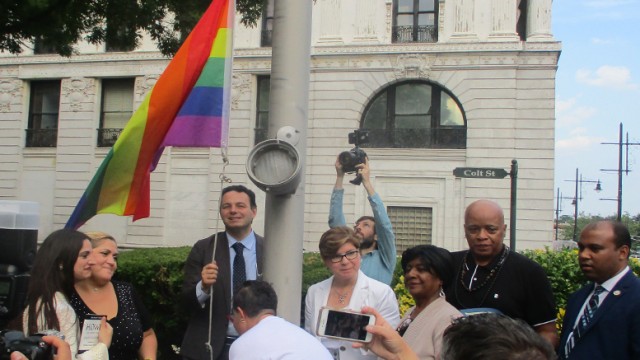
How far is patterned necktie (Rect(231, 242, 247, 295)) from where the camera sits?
4965 millimetres

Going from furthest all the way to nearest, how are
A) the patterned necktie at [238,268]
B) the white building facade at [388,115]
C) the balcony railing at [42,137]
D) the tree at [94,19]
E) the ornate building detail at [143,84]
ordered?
the balcony railing at [42,137] → the ornate building detail at [143,84] → the white building facade at [388,115] → the tree at [94,19] → the patterned necktie at [238,268]

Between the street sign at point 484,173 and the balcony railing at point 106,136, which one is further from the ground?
the balcony railing at point 106,136

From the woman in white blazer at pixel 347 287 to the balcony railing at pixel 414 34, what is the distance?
23.8m

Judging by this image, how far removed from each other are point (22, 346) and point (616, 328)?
3.07 meters

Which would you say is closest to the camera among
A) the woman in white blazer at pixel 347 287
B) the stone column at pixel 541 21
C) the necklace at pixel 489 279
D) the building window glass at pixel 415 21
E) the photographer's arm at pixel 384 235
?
the necklace at pixel 489 279

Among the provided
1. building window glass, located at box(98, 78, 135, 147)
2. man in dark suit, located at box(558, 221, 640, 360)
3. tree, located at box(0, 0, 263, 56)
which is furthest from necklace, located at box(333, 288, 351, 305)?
building window glass, located at box(98, 78, 135, 147)

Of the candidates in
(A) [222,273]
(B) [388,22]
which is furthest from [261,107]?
(A) [222,273]

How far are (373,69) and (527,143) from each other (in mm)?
6770

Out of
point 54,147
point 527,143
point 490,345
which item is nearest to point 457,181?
point 527,143

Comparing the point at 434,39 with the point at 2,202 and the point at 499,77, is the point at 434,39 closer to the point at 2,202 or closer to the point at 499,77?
the point at 499,77

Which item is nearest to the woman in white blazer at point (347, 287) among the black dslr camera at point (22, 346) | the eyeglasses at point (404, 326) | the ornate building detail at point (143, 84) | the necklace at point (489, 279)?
the eyeglasses at point (404, 326)

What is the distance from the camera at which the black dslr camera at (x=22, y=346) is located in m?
2.99

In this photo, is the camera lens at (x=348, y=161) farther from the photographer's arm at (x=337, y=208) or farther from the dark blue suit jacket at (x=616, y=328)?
the dark blue suit jacket at (x=616, y=328)

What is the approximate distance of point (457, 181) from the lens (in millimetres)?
25719
